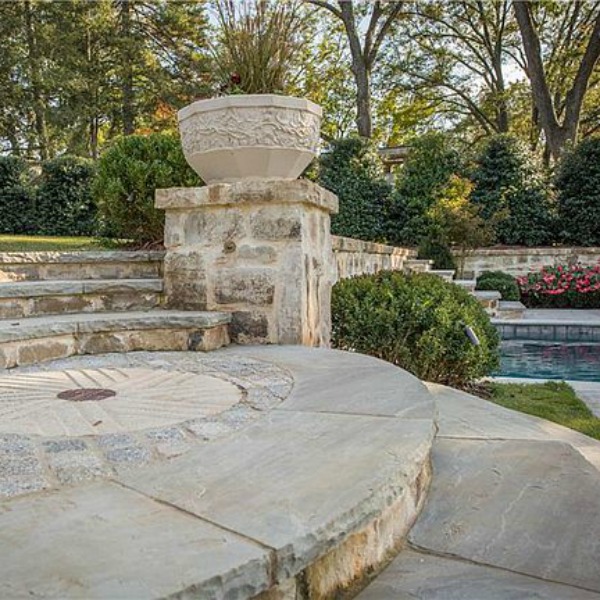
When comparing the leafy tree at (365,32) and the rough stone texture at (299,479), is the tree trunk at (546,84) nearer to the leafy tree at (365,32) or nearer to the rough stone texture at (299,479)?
the leafy tree at (365,32)

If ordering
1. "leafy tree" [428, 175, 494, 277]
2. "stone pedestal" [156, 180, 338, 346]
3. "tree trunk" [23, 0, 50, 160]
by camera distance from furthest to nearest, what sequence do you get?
"tree trunk" [23, 0, 50, 160]
"leafy tree" [428, 175, 494, 277]
"stone pedestal" [156, 180, 338, 346]

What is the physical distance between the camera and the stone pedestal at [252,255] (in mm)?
2652

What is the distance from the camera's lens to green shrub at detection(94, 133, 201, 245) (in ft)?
13.6

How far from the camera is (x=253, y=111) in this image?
8.80 feet

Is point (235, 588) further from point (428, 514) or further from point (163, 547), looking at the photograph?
point (428, 514)

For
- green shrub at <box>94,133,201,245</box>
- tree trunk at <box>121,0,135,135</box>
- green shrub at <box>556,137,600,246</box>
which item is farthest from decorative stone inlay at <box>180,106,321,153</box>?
tree trunk at <box>121,0,135,135</box>

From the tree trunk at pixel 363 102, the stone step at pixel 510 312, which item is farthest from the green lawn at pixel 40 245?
the tree trunk at pixel 363 102

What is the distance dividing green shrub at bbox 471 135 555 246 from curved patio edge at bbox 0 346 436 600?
30.0 feet

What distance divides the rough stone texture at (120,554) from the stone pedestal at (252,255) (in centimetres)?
174

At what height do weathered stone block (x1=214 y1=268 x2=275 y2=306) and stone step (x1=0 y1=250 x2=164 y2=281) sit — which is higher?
stone step (x1=0 y1=250 x2=164 y2=281)

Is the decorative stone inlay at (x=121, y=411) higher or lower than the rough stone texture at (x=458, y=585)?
higher

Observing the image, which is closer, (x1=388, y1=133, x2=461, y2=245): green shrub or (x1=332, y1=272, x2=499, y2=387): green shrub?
(x1=332, y1=272, x2=499, y2=387): green shrub

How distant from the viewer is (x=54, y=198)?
→ 857 cm

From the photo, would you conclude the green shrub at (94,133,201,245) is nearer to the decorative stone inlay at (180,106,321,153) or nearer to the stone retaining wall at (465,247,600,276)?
the decorative stone inlay at (180,106,321,153)
